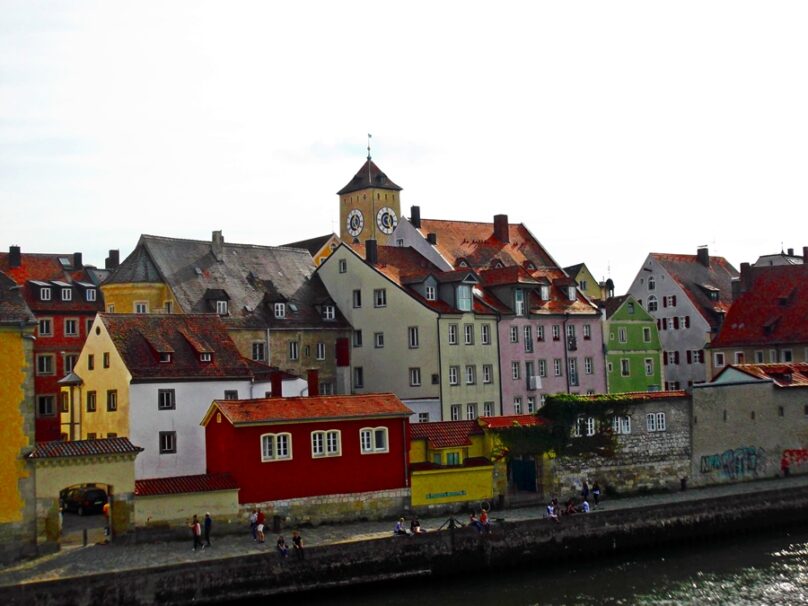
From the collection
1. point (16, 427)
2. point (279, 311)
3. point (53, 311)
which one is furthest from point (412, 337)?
point (16, 427)

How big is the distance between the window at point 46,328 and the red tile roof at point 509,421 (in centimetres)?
3547

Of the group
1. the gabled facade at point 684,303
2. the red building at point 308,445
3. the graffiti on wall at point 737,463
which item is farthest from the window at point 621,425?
the gabled facade at point 684,303

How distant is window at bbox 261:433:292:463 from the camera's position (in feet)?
157

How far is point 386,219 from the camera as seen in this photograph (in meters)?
121

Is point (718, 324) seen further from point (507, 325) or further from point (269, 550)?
point (269, 550)

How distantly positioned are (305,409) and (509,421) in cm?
1182

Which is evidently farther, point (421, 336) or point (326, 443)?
point (421, 336)

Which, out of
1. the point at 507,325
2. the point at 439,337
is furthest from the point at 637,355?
the point at 439,337

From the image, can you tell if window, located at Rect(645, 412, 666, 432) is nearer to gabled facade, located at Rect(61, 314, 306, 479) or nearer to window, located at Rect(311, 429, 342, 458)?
window, located at Rect(311, 429, 342, 458)

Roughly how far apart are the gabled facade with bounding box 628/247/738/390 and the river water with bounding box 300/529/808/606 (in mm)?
43226

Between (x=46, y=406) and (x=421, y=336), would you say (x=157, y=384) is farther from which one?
(x=46, y=406)

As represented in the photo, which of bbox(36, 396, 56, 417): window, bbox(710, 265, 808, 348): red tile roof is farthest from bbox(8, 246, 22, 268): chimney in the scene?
bbox(710, 265, 808, 348): red tile roof

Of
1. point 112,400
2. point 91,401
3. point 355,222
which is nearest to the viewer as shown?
point 112,400

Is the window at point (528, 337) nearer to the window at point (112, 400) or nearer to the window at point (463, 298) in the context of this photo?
the window at point (463, 298)
